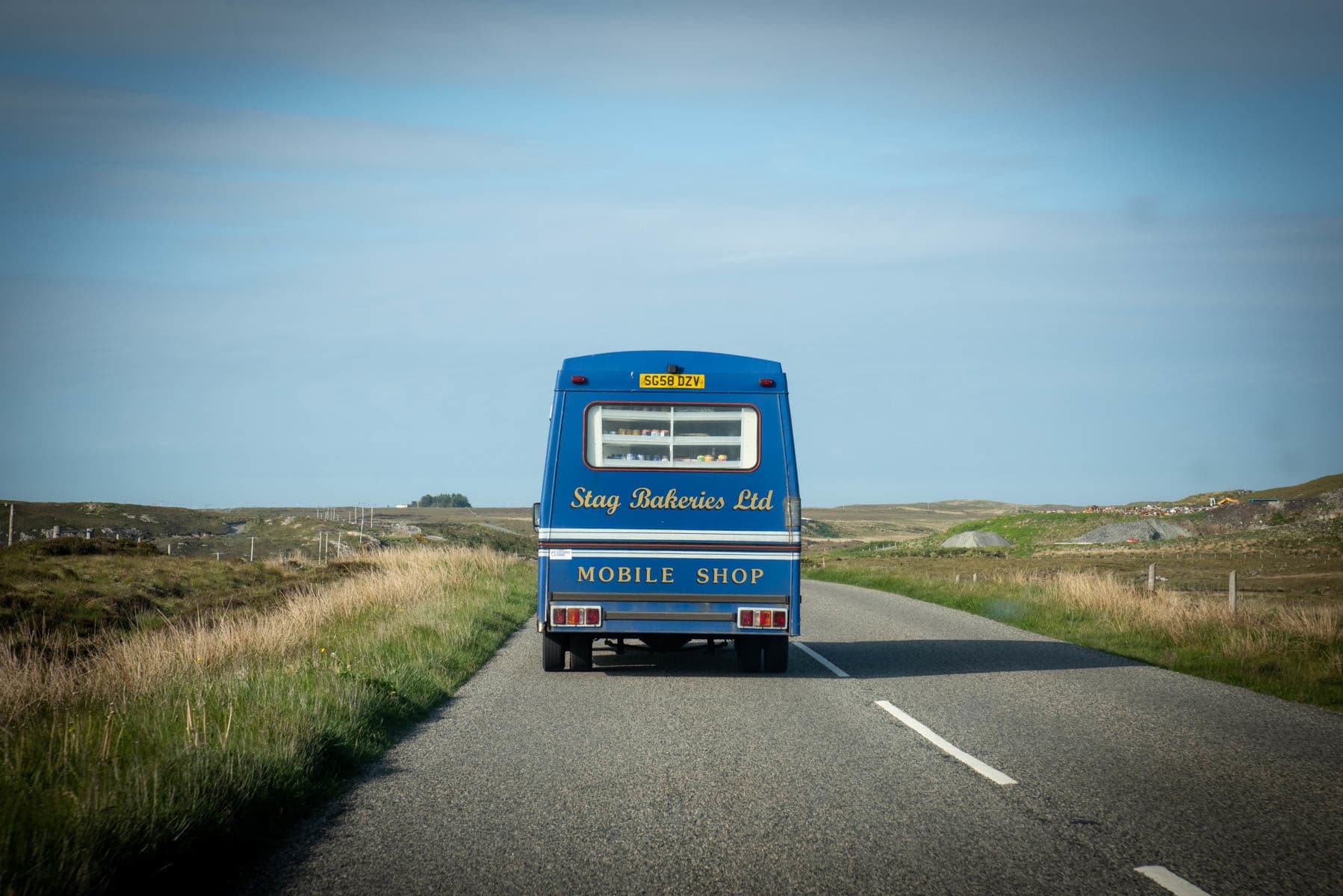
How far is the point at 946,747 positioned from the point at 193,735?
504 cm

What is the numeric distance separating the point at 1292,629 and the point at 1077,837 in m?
11.0

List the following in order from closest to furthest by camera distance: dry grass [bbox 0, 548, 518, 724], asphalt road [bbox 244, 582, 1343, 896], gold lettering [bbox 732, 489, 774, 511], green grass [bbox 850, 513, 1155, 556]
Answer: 1. asphalt road [bbox 244, 582, 1343, 896]
2. dry grass [bbox 0, 548, 518, 724]
3. gold lettering [bbox 732, 489, 774, 511]
4. green grass [bbox 850, 513, 1155, 556]

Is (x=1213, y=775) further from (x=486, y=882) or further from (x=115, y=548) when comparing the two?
(x=115, y=548)

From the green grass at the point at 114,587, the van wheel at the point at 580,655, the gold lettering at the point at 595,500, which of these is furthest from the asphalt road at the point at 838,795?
the green grass at the point at 114,587

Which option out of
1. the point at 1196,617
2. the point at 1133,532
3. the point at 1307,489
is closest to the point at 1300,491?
the point at 1307,489

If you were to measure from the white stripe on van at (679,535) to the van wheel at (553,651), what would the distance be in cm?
142

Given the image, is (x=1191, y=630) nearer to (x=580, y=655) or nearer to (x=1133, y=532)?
(x=580, y=655)

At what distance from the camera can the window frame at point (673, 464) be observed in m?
10.7

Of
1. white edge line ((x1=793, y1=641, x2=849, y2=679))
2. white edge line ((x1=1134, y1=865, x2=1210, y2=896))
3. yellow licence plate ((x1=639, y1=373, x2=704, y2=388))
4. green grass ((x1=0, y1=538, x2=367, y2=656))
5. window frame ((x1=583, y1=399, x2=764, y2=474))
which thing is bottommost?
green grass ((x1=0, y1=538, x2=367, y2=656))

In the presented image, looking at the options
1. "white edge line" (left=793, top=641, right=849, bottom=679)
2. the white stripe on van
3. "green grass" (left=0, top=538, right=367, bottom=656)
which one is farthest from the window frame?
"green grass" (left=0, top=538, right=367, bottom=656)

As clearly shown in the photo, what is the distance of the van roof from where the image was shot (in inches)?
421

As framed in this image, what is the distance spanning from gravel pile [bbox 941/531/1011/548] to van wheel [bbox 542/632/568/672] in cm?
8483

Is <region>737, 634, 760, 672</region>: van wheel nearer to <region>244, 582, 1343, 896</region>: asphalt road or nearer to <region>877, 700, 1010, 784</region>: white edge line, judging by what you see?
<region>244, 582, 1343, 896</region>: asphalt road

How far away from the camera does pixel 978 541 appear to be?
3718 inches
